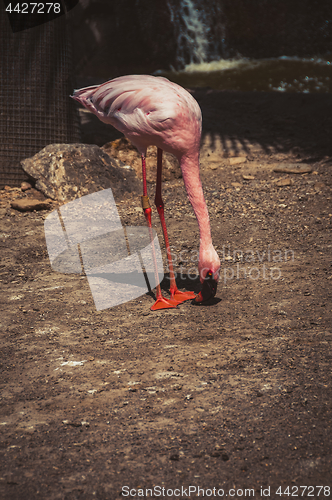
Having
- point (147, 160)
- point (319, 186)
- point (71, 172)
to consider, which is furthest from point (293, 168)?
point (71, 172)

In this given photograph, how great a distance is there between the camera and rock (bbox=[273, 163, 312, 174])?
6.67 metres

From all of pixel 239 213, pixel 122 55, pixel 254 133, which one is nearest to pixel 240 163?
pixel 254 133

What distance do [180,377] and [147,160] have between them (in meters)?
4.99

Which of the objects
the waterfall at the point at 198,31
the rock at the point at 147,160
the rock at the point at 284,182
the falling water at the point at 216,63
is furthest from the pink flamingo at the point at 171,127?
the waterfall at the point at 198,31

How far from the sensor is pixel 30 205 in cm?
592

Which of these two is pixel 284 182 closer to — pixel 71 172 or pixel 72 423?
pixel 71 172

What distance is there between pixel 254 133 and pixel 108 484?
7.54 metres

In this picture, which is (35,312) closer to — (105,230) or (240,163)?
(105,230)

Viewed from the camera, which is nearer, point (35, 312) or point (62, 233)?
point (35, 312)

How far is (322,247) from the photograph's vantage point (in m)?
4.37

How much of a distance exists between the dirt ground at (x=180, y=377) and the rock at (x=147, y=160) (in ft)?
6.55
